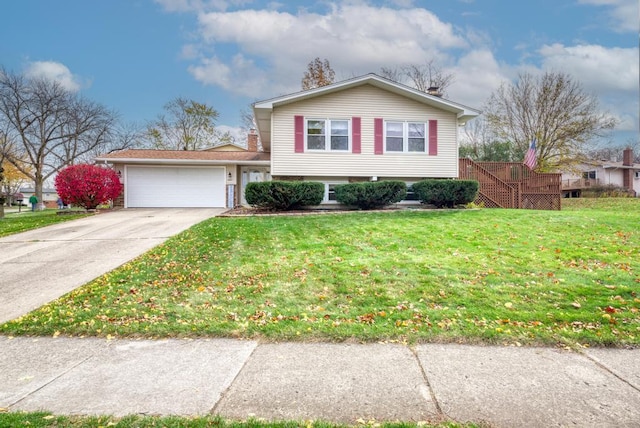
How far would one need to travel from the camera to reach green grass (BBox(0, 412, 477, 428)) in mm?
2238

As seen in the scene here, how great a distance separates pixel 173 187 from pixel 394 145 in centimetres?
1172

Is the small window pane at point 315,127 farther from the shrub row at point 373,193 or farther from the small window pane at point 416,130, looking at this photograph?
the small window pane at point 416,130

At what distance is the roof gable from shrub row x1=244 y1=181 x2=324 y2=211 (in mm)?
3950

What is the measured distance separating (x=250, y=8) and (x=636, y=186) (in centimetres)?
4421

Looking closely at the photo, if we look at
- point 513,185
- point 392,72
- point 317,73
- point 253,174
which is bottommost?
point 513,185

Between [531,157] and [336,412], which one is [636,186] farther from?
[336,412]

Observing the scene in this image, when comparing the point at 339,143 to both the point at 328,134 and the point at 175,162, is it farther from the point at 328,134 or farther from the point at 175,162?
the point at 175,162

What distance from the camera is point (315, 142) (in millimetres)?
15477

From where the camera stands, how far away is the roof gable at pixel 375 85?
14.8 meters

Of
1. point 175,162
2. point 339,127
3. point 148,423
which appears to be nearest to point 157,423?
point 148,423

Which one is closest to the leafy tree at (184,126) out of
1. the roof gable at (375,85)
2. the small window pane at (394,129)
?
the roof gable at (375,85)

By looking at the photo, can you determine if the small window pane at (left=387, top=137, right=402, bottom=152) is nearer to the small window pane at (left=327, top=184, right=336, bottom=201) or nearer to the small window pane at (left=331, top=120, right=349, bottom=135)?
the small window pane at (left=331, top=120, right=349, bottom=135)

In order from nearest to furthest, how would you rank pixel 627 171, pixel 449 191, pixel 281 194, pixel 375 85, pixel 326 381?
1. pixel 326 381
2. pixel 281 194
3. pixel 449 191
4. pixel 375 85
5. pixel 627 171

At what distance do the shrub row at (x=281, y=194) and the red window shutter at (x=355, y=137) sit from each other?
3072 mm
